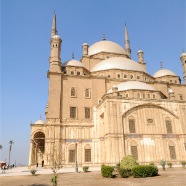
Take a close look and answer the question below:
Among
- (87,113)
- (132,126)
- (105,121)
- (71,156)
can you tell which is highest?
(87,113)

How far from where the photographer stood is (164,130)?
26.3m

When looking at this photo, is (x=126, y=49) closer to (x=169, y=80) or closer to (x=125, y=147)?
(x=169, y=80)

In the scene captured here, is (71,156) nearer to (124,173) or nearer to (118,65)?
(124,173)

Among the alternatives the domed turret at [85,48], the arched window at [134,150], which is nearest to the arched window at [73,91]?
the arched window at [134,150]

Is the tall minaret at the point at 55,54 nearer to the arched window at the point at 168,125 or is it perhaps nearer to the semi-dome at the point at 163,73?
the arched window at the point at 168,125

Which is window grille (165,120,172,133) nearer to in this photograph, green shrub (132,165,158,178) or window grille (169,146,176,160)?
window grille (169,146,176,160)

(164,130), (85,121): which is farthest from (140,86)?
(85,121)

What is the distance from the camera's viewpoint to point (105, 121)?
25406mm

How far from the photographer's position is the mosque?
2492cm

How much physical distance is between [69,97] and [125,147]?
1021 centimetres

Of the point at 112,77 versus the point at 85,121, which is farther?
the point at 112,77

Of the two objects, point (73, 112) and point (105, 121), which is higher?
point (73, 112)

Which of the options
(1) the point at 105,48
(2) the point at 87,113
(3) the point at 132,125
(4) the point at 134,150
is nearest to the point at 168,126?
(3) the point at 132,125

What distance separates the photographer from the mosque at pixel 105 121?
24922mm
